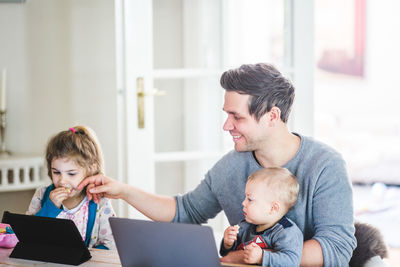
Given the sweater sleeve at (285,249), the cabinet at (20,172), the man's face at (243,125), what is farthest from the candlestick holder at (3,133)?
the sweater sleeve at (285,249)

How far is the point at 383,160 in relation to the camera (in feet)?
19.7

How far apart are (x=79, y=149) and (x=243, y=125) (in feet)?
1.82

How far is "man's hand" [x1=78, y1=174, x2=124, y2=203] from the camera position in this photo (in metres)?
1.84

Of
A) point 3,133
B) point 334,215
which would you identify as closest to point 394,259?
point 334,215

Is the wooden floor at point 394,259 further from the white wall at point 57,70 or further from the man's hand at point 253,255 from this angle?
the man's hand at point 253,255

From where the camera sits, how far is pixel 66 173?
185 cm

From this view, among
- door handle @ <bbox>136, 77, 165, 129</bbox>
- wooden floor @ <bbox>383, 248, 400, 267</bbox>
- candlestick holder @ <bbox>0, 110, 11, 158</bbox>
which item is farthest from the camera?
wooden floor @ <bbox>383, 248, 400, 267</bbox>

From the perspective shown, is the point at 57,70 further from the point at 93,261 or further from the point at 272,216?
the point at 272,216

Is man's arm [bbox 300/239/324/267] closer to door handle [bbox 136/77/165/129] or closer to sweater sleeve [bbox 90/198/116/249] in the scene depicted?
sweater sleeve [bbox 90/198/116/249]

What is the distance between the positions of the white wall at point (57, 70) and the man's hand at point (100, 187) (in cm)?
103

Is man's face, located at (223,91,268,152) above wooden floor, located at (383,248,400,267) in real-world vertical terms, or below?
above

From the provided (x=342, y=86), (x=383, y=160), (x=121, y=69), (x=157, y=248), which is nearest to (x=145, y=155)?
(x=121, y=69)

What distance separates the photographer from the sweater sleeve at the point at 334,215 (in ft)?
5.08

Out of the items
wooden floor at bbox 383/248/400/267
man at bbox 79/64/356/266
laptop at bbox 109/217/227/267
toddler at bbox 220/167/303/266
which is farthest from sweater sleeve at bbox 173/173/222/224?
wooden floor at bbox 383/248/400/267
